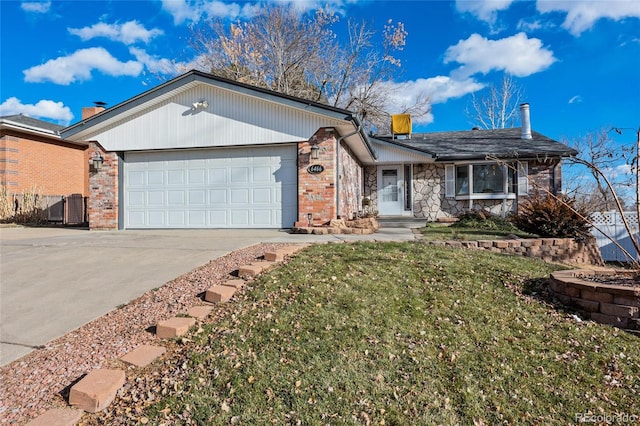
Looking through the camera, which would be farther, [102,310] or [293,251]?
[293,251]

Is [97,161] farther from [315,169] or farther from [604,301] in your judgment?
[604,301]

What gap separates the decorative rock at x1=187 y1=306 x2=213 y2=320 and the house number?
6.16 m

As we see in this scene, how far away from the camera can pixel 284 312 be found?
10.7 ft

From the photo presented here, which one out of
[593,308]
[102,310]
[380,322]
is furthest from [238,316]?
[593,308]

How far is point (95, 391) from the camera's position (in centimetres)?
222

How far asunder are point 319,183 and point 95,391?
740cm

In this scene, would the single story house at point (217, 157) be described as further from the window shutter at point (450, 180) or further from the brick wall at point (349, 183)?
the window shutter at point (450, 180)

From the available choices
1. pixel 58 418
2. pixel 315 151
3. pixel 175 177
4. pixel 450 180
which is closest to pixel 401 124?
pixel 450 180

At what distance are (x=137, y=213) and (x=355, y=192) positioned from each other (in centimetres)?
711

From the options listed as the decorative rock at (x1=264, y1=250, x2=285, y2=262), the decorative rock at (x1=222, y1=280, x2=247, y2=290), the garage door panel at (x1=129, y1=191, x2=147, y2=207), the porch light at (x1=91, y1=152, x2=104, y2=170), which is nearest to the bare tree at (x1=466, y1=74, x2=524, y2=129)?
the garage door panel at (x1=129, y1=191, x2=147, y2=207)

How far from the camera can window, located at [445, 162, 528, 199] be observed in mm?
13500

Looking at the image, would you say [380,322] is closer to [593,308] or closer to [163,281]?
[593,308]

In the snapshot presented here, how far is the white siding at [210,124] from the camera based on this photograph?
30.8ft

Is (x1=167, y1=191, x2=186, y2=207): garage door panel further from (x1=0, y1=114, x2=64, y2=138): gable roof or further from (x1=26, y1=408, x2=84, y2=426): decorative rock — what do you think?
(x1=26, y1=408, x2=84, y2=426): decorative rock
